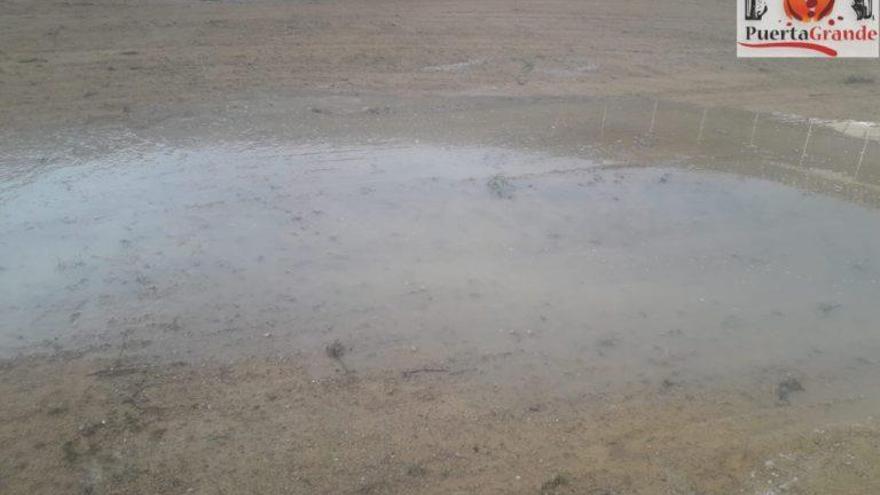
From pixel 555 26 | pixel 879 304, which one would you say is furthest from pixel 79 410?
pixel 555 26

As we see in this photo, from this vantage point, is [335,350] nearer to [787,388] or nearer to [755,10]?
[787,388]

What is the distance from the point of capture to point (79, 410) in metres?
3.63

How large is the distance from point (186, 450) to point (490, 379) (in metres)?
1.71

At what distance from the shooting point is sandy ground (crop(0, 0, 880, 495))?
3.38 meters

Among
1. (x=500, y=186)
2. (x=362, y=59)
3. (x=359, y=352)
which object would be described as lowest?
(x=359, y=352)

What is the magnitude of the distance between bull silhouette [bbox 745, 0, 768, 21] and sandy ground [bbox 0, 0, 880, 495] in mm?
2960

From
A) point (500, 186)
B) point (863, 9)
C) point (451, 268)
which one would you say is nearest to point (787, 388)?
point (451, 268)

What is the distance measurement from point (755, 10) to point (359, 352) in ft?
34.3

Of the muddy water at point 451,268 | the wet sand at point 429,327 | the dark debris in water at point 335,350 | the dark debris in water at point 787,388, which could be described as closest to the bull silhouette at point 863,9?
the wet sand at point 429,327

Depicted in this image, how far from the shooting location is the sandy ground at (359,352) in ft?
11.1

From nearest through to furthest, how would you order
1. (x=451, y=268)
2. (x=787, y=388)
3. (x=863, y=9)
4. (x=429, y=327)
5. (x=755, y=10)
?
(x=787, y=388)
(x=429, y=327)
(x=451, y=268)
(x=863, y=9)
(x=755, y=10)

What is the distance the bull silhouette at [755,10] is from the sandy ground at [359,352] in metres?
2.96

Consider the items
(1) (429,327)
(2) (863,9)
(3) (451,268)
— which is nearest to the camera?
(1) (429,327)

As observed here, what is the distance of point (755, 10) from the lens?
451 inches
